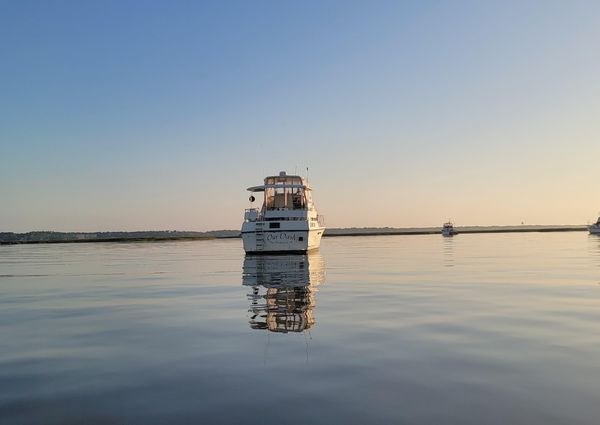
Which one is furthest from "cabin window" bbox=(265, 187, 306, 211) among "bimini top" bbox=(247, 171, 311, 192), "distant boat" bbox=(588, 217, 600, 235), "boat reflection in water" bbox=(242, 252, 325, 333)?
"distant boat" bbox=(588, 217, 600, 235)

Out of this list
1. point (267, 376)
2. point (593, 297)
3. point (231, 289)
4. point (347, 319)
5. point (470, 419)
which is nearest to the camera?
point (470, 419)

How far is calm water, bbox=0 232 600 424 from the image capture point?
6070 millimetres

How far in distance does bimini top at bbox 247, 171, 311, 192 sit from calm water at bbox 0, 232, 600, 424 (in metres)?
37.1

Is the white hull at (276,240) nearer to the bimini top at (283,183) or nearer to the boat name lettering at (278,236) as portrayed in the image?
the boat name lettering at (278,236)

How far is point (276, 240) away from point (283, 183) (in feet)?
30.7

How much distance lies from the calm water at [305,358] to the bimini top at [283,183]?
3710cm

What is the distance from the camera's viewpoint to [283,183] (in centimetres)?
5672

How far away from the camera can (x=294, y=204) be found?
5538 centimetres

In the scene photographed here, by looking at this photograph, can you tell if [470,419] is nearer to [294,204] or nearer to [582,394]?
[582,394]

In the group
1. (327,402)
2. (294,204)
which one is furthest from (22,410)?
(294,204)

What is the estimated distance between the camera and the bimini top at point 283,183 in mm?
54969

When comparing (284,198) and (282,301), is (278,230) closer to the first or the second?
(284,198)

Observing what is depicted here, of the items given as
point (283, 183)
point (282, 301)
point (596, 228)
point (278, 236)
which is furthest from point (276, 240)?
point (596, 228)

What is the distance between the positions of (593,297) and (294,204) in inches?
1586
